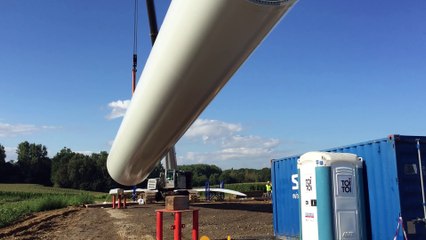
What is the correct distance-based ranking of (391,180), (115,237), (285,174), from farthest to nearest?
(115,237) → (285,174) → (391,180)

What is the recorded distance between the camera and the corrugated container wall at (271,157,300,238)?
1394 cm

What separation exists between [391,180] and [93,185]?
120 meters

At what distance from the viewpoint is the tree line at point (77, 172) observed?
119 m

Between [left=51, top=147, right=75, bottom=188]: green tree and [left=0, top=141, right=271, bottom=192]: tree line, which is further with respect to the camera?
[left=51, top=147, right=75, bottom=188]: green tree

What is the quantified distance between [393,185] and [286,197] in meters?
5.61

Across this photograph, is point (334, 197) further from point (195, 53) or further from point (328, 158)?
point (195, 53)

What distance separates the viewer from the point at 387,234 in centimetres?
956

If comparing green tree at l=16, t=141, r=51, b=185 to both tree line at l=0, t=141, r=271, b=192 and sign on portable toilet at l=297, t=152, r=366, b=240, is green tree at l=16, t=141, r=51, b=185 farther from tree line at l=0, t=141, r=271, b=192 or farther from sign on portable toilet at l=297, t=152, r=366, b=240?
sign on portable toilet at l=297, t=152, r=366, b=240

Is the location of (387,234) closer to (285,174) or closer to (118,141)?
(285,174)

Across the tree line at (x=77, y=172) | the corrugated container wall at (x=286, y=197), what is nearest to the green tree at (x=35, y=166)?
the tree line at (x=77, y=172)

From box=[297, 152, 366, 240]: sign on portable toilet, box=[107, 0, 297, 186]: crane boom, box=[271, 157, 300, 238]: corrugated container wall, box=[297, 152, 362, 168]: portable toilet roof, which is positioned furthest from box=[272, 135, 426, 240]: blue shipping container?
box=[107, 0, 297, 186]: crane boom

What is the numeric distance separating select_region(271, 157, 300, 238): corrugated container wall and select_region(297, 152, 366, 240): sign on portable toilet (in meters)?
3.70

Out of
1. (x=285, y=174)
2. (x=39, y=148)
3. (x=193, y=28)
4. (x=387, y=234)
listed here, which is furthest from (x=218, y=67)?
(x=39, y=148)

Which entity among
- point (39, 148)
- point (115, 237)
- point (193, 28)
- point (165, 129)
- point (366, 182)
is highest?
point (39, 148)
